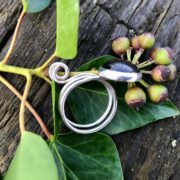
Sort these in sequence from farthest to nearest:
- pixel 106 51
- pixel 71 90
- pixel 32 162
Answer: pixel 106 51 → pixel 71 90 → pixel 32 162

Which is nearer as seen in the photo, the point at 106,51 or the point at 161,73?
the point at 161,73

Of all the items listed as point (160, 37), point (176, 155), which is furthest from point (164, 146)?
point (160, 37)

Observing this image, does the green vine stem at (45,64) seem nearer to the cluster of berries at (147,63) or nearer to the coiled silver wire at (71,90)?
the coiled silver wire at (71,90)

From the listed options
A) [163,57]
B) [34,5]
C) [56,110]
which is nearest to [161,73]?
[163,57]

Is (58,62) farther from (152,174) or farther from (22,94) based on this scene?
(152,174)

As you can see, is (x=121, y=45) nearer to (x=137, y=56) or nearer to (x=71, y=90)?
(x=137, y=56)

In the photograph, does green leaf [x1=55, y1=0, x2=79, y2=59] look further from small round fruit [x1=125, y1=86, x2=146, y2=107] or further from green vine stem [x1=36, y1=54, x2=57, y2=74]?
small round fruit [x1=125, y1=86, x2=146, y2=107]
